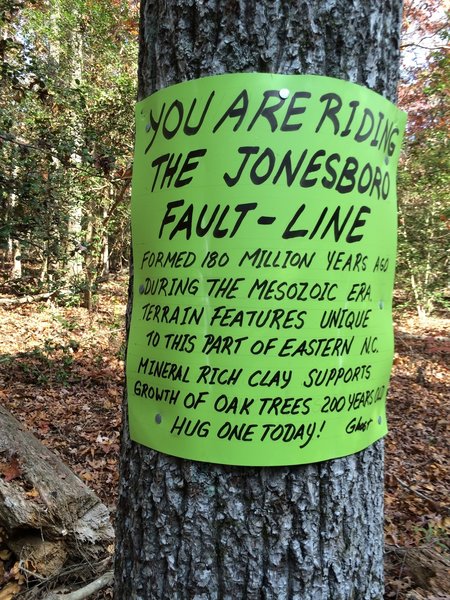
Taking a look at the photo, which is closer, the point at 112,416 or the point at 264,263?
the point at 264,263

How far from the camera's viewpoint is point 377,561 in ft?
4.09

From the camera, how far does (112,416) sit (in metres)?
5.16

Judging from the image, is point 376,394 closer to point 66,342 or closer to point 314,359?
point 314,359

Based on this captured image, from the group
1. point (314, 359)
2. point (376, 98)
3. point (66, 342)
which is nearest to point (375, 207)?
point (376, 98)

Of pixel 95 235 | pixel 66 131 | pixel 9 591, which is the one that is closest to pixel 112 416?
pixel 9 591

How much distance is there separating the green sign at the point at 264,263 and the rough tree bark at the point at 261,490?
0.05 metres

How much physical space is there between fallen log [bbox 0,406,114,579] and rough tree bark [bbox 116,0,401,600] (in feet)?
5.34

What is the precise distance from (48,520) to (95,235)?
26.8 ft

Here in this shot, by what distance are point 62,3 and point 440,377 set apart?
38.5ft

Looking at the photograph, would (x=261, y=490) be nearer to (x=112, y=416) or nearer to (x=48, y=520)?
(x=48, y=520)

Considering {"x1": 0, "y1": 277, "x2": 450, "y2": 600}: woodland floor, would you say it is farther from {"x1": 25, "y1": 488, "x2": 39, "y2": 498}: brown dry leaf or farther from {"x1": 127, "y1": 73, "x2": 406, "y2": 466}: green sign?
{"x1": 127, "y1": 73, "x2": 406, "y2": 466}: green sign

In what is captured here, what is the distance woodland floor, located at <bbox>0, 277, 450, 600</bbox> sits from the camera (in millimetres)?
2428

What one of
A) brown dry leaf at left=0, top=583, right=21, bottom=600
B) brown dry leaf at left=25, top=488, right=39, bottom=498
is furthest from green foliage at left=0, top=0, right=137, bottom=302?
brown dry leaf at left=0, top=583, right=21, bottom=600

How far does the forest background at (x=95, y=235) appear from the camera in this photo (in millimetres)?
4562
